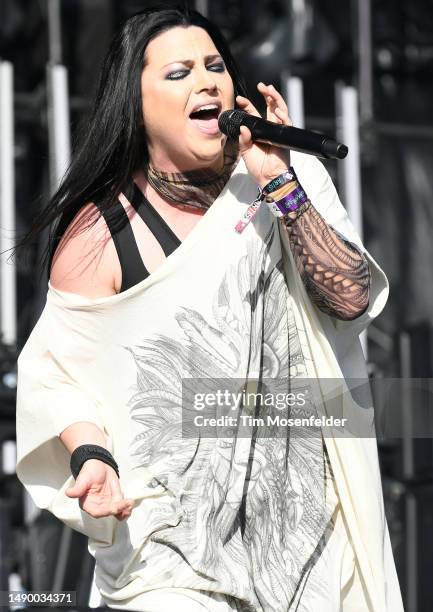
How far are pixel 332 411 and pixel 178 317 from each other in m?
0.35

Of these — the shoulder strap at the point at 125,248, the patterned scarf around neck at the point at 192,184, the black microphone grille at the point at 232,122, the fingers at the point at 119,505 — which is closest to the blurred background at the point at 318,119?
the patterned scarf around neck at the point at 192,184

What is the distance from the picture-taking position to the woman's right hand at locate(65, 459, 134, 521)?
2395mm

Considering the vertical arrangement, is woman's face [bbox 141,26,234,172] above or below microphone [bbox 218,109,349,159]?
above

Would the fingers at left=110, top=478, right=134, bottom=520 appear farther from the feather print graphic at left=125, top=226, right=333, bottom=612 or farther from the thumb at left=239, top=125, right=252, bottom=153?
the thumb at left=239, top=125, right=252, bottom=153

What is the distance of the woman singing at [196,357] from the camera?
258cm

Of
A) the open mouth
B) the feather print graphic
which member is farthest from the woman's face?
the feather print graphic

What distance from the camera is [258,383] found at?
105 inches

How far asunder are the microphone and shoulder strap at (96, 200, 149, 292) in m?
0.28

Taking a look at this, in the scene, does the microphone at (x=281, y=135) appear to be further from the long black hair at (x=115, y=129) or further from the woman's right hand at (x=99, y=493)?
the woman's right hand at (x=99, y=493)

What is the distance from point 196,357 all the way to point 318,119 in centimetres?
327

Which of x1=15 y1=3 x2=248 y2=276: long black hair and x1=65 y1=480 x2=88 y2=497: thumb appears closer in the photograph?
x1=65 y1=480 x2=88 y2=497: thumb

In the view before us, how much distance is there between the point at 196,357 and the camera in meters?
2.67

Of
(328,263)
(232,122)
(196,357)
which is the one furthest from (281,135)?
(196,357)

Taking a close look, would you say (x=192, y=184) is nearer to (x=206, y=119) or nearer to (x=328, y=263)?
(x=206, y=119)
